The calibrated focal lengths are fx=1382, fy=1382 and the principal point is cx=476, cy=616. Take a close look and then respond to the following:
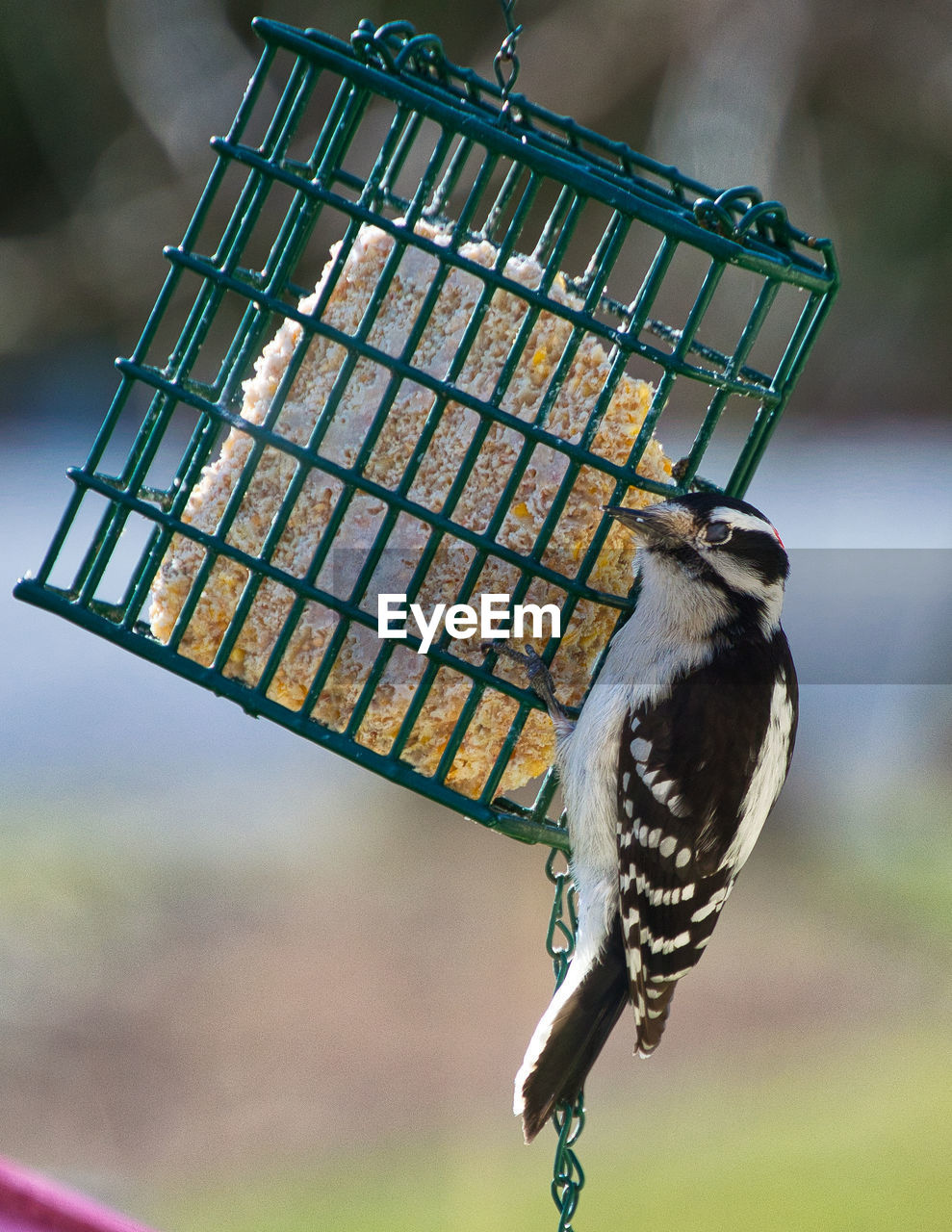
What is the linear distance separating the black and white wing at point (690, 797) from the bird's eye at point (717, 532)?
0.27 metres

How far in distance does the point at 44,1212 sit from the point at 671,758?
4.10 ft

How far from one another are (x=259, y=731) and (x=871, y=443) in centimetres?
417

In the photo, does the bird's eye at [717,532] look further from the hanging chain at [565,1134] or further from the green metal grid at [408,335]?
the hanging chain at [565,1134]

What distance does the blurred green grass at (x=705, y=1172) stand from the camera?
4.84 metres

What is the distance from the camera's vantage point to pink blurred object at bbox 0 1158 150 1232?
202cm

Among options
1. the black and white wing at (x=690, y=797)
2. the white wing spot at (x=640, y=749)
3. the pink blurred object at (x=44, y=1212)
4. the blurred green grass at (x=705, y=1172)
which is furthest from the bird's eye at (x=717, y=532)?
the blurred green grass at (x=705, y=1172)

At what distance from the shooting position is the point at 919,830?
23.0ft

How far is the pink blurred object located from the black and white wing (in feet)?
3.32

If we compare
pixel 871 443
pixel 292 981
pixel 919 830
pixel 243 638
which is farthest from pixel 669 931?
pixel 871 443

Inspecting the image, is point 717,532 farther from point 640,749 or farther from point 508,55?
point 508,55

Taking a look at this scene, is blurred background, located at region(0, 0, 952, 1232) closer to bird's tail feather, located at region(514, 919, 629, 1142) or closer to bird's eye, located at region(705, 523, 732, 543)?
bird's tail feather, located at region(514, 919, 629, 1142)

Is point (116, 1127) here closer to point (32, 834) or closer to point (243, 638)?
point (32, 834)

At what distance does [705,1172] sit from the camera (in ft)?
17.0

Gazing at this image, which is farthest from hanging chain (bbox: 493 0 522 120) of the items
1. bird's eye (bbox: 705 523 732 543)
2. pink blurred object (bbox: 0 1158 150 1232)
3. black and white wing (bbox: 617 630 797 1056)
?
pink blurred object (bbox: 0 1158 150 1232)
